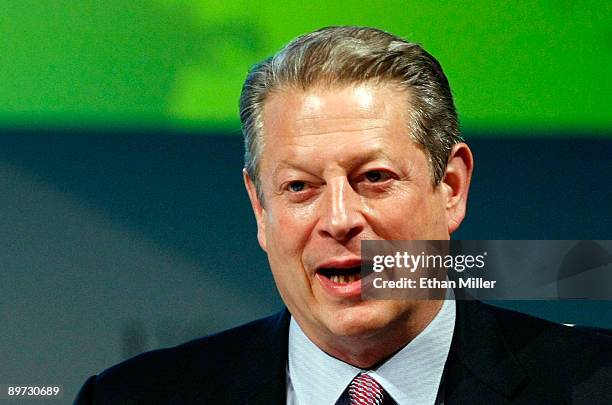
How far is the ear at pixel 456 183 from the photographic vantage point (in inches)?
79.3

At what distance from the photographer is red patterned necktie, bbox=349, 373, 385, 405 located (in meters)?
1.91

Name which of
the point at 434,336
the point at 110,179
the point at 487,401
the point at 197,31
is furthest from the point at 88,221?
the point at 487,401

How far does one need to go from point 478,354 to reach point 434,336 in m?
0.09

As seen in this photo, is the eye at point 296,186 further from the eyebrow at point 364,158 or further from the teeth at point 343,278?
the teeth at point 343,278

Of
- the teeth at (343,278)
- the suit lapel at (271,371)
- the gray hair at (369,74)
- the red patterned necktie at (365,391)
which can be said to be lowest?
the red patterned necktie at (365,391)

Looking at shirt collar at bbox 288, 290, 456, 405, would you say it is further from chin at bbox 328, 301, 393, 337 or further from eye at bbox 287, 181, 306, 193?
eye at bbox 287, 181, 306, 193

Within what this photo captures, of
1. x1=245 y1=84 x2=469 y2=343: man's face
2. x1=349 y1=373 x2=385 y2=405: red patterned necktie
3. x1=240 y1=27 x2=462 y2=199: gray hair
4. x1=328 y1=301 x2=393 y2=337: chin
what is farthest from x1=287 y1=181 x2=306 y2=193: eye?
x1=349 y1=373 x2=385 y2=405: red patterned necktie

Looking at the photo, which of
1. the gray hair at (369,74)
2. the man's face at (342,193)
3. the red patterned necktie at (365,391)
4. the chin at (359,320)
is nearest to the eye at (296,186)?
the man's face at (342,193)

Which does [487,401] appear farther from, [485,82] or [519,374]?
[485,82]

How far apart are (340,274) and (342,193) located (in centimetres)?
15

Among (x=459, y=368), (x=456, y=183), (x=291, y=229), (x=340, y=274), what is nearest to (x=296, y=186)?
(x=291, y=229)

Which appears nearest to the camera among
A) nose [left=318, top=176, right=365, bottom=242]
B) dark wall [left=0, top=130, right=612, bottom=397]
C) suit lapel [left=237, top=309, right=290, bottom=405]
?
nose [left=318, top=176, right=365, bottom=242]

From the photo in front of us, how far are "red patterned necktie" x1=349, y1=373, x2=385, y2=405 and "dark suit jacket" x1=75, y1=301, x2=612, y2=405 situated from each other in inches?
5.0

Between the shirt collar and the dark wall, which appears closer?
the shirt collar
